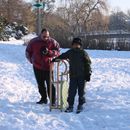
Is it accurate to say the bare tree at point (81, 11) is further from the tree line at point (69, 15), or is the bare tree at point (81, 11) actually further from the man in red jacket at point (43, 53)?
the man in red jacket at point (43, 53)

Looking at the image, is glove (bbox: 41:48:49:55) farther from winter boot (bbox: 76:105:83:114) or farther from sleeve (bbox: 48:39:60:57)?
winter boot (bbox: 76:105:83:114)

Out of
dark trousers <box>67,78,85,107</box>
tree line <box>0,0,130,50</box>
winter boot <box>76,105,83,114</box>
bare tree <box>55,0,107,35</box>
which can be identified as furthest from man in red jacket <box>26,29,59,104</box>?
bare tree <box>55,0,107,35</box>

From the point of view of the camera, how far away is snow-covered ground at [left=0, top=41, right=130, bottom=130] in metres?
9.31

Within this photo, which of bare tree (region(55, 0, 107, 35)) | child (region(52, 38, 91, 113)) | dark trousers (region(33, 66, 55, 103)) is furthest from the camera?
bare tree (region(55, 0, 107, 35))

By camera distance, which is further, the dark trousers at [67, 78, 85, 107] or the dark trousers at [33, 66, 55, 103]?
the dark trousers at [33, 66, 55, 103]

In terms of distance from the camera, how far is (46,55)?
11023mm

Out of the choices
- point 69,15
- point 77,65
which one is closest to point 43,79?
point 77,65

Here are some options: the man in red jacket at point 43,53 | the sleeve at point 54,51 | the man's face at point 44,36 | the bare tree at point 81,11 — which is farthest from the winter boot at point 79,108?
the bare tree at point 81,11

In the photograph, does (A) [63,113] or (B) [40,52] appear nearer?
(A) [63,113]

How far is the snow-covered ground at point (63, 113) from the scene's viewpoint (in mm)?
9312

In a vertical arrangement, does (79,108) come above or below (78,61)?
below

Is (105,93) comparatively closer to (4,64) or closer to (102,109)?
(102,109)

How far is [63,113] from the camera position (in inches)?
407

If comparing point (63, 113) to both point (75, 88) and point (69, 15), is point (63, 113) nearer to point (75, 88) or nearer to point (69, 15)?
point (75, 88)
